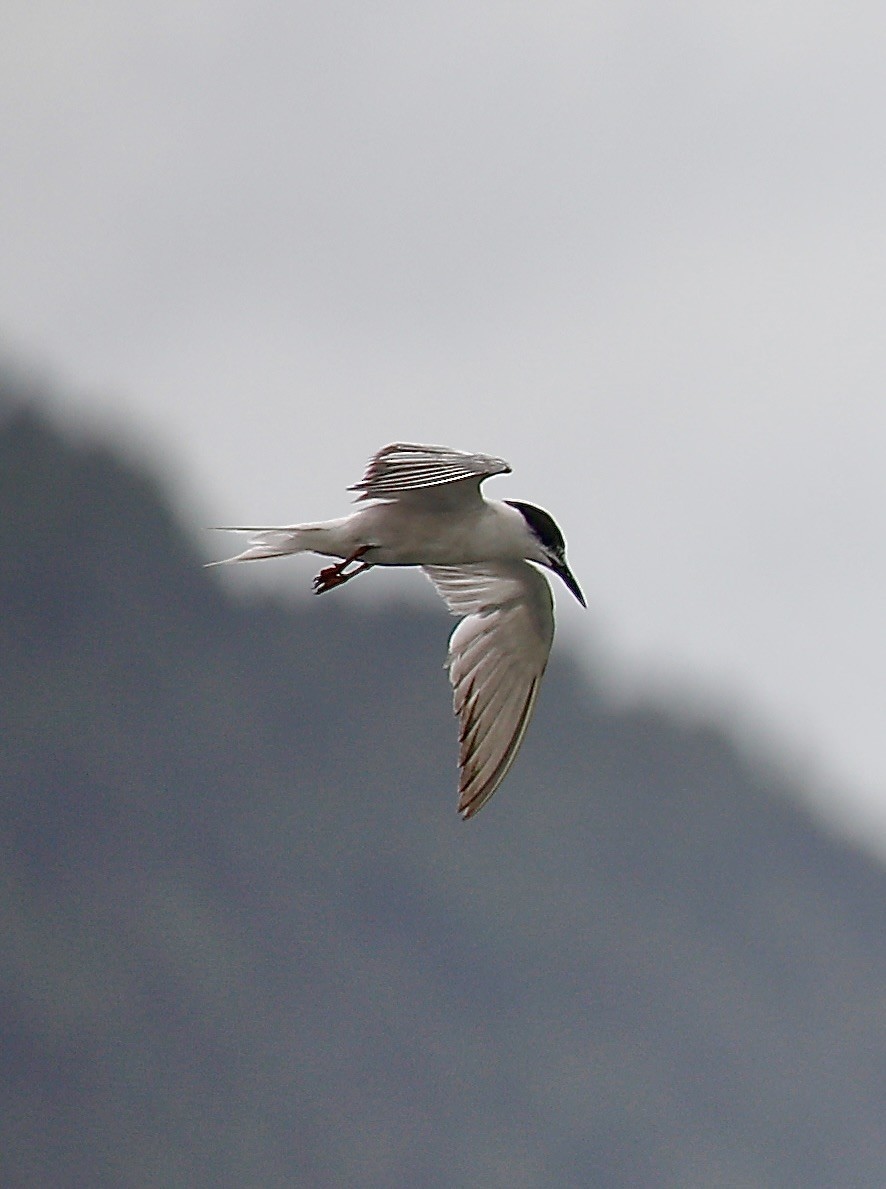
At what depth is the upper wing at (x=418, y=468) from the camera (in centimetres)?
696

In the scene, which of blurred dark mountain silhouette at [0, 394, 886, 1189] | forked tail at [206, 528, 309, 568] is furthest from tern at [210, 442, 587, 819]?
blurred dark mountain silhouette at [0, 394, 886, 1189]

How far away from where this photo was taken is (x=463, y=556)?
7.89 meters

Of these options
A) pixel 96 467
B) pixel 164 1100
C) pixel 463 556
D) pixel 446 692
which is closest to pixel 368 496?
pixel 463 556

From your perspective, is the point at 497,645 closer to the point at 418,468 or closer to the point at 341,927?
the point at 418,468

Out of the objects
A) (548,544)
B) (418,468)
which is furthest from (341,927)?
(418,468)

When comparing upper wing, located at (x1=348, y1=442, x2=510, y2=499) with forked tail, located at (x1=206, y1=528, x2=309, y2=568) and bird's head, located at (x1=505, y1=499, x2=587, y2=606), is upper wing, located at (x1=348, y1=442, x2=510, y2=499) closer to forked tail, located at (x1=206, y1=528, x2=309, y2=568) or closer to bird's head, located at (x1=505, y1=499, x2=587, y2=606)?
forked tail, located at (x1=206, y1=528, x2=309, y2=568)

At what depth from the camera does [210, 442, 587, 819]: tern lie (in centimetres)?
720

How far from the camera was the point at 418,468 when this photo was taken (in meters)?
7.06

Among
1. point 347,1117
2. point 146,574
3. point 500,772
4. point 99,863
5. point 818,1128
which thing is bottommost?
point 818,1128

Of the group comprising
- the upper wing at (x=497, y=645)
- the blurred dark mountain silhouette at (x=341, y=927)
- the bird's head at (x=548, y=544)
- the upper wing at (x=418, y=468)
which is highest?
the upper wing at (x=418, y=468)

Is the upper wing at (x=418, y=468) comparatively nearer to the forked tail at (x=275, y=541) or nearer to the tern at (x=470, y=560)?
the tern at (x=470, y=560)

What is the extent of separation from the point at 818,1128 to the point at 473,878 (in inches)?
485

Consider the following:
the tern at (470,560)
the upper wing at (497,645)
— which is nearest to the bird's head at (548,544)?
the tern at (470,560)

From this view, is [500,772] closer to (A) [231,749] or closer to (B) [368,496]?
(B) [368,496]
